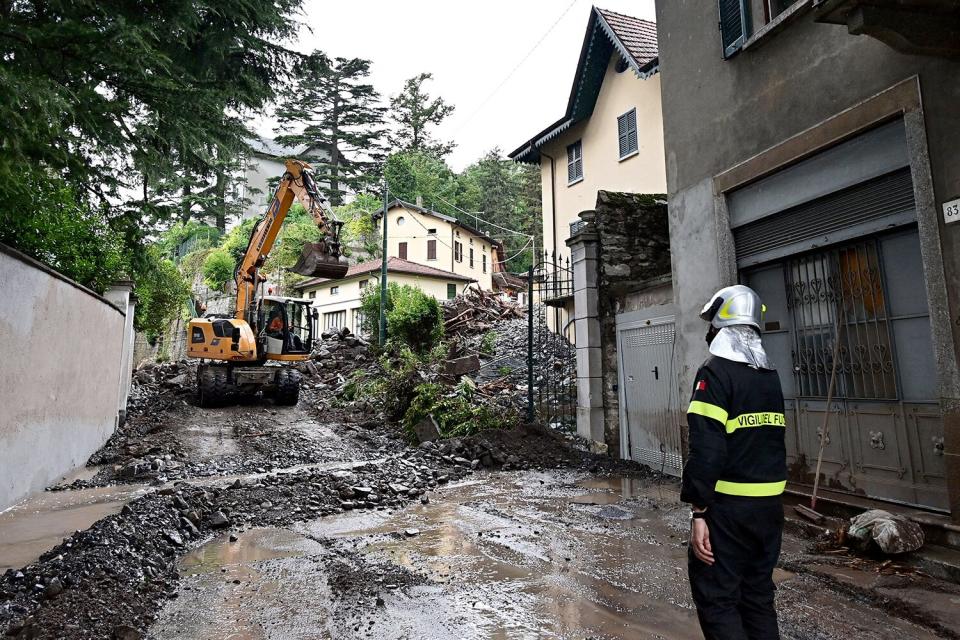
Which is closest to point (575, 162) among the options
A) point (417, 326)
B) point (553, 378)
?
point (417, 326)

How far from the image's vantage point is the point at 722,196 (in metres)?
6.86

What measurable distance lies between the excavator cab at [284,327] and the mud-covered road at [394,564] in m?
6.56

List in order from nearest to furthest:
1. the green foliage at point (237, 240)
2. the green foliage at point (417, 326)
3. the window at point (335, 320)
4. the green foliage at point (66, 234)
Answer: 1. the green foliage at point (66, 234)
2. the green foliage at point (417, 326)
3. the window at point (335, 320)
4. the green foliage at point (237, 240)

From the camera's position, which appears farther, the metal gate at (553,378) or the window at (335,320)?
the window at (335,320)

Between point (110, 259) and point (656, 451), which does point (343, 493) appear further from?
point (110, 259)

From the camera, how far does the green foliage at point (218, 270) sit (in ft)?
108

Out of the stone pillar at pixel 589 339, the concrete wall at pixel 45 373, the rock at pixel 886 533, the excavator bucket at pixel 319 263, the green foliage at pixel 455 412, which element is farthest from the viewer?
the excavator bucket at pixel 319 263

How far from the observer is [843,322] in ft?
18.2

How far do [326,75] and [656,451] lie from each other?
740cm

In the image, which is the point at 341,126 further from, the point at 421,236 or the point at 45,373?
the point at 45,373

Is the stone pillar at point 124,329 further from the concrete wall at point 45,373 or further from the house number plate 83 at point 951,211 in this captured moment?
the house number plate 83 at point 951,211

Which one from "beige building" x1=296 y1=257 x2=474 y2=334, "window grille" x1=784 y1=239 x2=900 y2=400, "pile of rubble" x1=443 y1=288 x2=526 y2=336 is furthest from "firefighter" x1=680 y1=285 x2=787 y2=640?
"beige building" x1=296 y1=257 x2=474 y2=334

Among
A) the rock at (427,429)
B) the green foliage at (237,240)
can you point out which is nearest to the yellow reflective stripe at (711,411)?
the rock at (427,429)

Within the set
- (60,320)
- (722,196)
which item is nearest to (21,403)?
(60,320)
